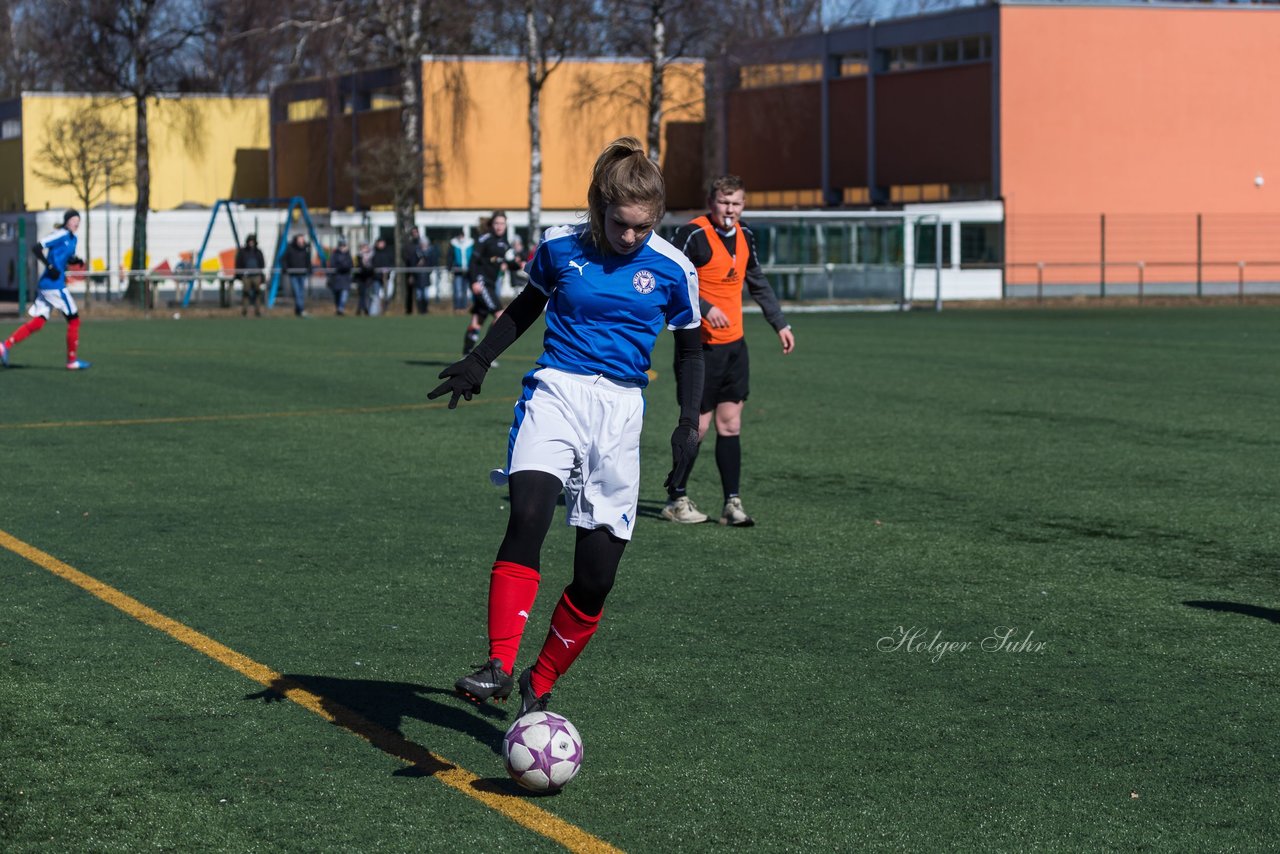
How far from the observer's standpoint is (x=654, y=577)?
8789 millimetres

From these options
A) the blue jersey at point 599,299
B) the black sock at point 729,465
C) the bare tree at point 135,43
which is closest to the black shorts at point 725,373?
the black sock at point 729,465

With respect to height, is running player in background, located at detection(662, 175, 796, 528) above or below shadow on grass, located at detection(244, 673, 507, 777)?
above

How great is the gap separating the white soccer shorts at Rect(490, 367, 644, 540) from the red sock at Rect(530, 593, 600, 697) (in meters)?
0.29

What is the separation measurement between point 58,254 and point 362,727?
16.7 m

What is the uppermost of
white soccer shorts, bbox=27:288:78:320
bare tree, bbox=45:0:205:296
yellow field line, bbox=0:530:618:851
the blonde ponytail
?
bare tree, bbox=45:0:205:296

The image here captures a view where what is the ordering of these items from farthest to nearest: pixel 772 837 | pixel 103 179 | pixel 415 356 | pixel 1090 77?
pixel 103 179, pixel 1090 77, pixel 415 356, pixel 772 837

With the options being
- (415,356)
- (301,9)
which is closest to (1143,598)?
(415,356)

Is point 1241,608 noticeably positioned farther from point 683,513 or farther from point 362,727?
point 362,727

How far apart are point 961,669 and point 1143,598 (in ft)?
5.90

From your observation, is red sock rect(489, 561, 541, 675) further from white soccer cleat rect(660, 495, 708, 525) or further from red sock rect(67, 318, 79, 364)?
red sock rect(67, 318, 79, 364)

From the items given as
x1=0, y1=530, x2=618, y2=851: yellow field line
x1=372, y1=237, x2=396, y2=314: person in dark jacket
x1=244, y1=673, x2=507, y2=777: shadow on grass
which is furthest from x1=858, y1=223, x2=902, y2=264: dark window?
x1=244, y1=673, x2=507, y2=777: shadow on grass

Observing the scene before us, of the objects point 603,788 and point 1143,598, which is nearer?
point 603,788

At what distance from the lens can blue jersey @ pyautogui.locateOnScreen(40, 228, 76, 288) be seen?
2111 centimetres

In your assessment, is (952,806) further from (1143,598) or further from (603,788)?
(1143,598)
